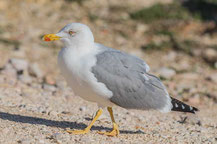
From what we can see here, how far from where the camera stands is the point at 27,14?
12703mm

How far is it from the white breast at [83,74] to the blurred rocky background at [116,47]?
1.77 feet

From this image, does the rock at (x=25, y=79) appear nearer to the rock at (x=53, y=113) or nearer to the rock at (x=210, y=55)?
the rock at (x=53, y=113)

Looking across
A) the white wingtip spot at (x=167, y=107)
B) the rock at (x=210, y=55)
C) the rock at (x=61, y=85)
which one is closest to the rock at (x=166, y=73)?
the rock at (x=210, y=55)

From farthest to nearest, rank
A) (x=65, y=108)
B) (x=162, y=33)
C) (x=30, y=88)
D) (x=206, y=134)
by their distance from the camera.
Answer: (x=162, y=33), (x=30, y=88), (x=65, y=108), (x=206, y=134)

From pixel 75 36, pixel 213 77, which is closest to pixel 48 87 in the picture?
pixel 75 36

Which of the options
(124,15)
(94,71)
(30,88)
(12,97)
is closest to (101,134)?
(94,71)

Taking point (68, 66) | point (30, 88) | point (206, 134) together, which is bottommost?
point (30, 88)

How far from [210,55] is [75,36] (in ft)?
21.1

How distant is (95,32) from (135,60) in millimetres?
6665

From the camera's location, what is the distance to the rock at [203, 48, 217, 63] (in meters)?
10.8

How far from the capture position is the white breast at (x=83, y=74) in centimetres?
495

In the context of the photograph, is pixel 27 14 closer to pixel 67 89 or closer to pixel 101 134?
pixel 67 89

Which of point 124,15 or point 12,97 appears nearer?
point 12,97

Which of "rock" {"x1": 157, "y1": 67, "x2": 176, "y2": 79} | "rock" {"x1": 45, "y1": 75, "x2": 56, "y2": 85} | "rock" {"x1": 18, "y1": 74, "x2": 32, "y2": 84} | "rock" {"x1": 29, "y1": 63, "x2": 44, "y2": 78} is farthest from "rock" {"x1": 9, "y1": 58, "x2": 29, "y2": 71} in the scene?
"rock" {"x1": 157, "y1": 67, "x2": 176, "y2": 79}
